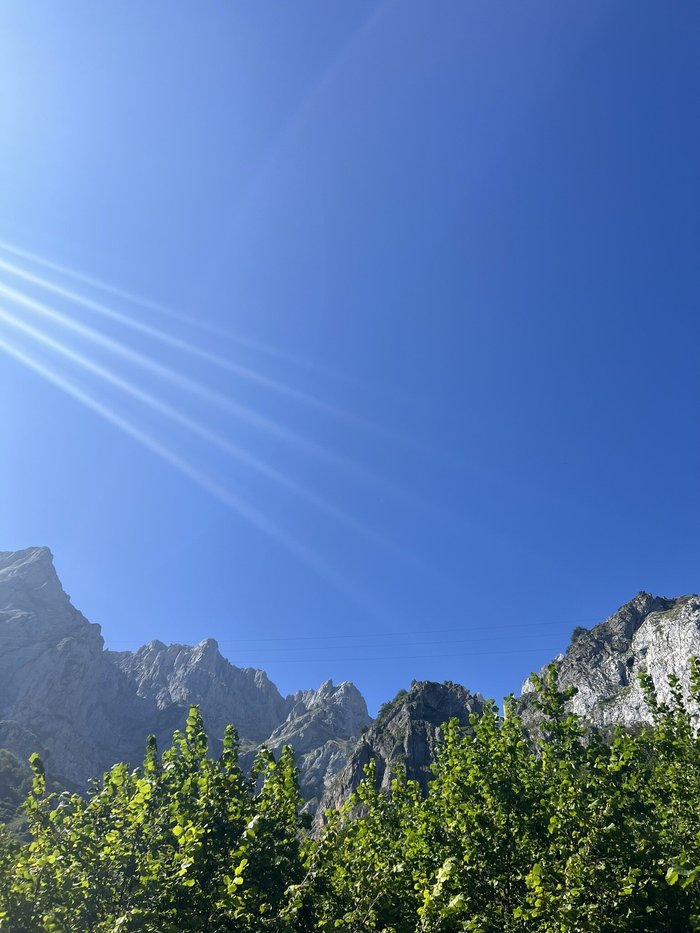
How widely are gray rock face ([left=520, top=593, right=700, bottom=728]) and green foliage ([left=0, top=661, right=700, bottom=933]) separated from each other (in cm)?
12938

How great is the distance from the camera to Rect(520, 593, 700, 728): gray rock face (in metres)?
142

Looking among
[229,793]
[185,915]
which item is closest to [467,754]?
[229,793]

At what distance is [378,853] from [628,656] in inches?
7061

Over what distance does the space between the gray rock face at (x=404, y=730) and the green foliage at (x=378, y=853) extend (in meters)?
131

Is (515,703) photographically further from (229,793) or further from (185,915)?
(185,915)

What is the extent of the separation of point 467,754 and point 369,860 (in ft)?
12.7

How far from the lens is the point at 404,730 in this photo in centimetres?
14412

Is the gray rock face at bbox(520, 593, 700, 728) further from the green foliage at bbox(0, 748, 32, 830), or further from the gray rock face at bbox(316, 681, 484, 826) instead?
the green foliage at bbox(0, 748, 32, 830)

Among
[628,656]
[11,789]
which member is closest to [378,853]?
[11,789]

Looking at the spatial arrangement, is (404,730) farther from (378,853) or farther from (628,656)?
(378,853)

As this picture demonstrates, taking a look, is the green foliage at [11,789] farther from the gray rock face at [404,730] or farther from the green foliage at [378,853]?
the green foliage at [378,853]

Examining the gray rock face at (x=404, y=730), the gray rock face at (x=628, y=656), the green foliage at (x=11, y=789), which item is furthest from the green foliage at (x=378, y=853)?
the gray rock face at (x=404, y=730)

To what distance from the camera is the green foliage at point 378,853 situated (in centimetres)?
896

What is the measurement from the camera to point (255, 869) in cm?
1037
